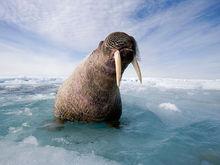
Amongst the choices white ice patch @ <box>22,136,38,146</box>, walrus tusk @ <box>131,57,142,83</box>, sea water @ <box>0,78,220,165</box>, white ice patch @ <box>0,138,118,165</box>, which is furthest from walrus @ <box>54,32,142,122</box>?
white ice patch @ <box>0,138,118,165</box>

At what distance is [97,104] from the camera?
14.4ft

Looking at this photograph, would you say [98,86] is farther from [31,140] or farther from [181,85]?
[181,85]

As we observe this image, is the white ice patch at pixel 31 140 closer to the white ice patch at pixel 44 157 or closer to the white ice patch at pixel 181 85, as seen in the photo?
the white ice patch at pixel 44 157

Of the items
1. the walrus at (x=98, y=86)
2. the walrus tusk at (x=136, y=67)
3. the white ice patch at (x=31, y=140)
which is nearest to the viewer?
the white ice patch at (x=31, y=140)

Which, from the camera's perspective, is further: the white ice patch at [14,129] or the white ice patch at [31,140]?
the white ice patch at [14,129]

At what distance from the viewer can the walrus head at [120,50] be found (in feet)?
11.7

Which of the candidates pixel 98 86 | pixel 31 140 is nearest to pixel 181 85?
pixel 98 86

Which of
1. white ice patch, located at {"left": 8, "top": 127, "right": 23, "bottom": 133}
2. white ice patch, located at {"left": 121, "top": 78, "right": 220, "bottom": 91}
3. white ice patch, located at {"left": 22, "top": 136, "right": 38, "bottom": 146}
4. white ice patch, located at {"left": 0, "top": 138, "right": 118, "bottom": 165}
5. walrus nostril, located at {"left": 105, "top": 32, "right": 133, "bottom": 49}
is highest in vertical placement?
white ice patch, located at {"left": 121, "top": 78, "right": 220, "bottom": 91}

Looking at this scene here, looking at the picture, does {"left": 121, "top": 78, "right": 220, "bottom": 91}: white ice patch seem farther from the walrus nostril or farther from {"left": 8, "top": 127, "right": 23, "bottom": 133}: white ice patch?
the walrus nostril

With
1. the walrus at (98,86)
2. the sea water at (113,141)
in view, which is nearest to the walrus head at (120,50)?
the walrus at (98,86)

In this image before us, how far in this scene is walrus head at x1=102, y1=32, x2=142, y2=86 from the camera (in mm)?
3557

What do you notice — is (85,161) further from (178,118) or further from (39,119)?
(178,118)

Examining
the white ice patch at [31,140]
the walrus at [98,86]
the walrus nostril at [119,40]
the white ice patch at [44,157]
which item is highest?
the walrus nostril at [119,40]

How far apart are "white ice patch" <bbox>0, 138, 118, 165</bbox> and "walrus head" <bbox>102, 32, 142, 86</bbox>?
1.19m
